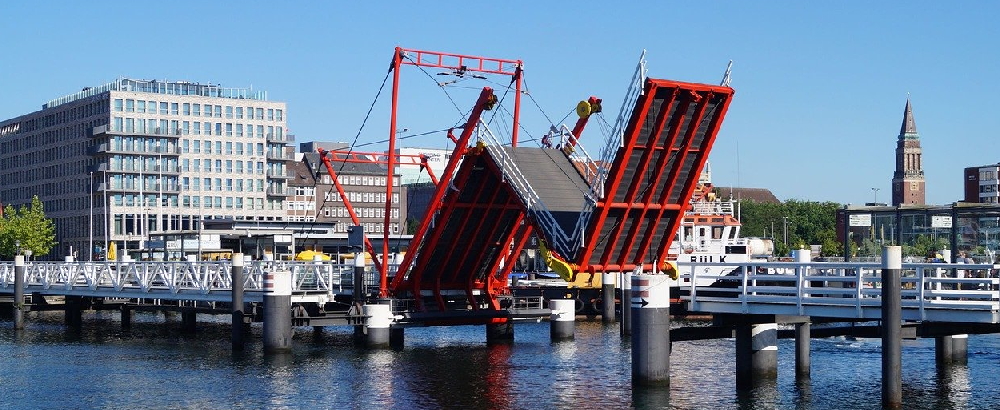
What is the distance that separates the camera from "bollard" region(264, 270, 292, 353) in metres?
43.1

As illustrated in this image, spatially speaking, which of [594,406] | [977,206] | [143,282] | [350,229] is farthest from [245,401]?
[977,206]

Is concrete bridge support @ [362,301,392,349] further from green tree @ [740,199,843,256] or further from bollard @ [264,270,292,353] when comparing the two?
green tree @ [740,199,843,256]

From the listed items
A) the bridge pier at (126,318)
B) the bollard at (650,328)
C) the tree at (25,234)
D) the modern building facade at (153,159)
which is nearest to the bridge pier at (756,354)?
the bollard at (650,328)

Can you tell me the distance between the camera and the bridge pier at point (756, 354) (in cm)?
3456

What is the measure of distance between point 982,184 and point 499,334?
461 feet

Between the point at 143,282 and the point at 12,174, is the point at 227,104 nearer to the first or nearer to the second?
the point at 12,174

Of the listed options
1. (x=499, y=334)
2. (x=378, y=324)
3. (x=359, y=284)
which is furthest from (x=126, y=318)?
(x=378, y=324)

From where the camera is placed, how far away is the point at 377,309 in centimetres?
4588

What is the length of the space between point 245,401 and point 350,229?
16612mm

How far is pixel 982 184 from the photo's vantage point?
178125 millimetres

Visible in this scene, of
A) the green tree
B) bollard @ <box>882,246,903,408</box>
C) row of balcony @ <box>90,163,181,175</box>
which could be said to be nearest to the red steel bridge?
bollard @ <box>882,246,903,408</box>

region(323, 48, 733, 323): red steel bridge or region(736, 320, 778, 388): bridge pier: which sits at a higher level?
region(323, 48, 733, 323): red steel bridge

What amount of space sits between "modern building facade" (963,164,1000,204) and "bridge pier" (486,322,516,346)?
134 m

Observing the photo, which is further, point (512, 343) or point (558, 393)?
point (512, 343)
